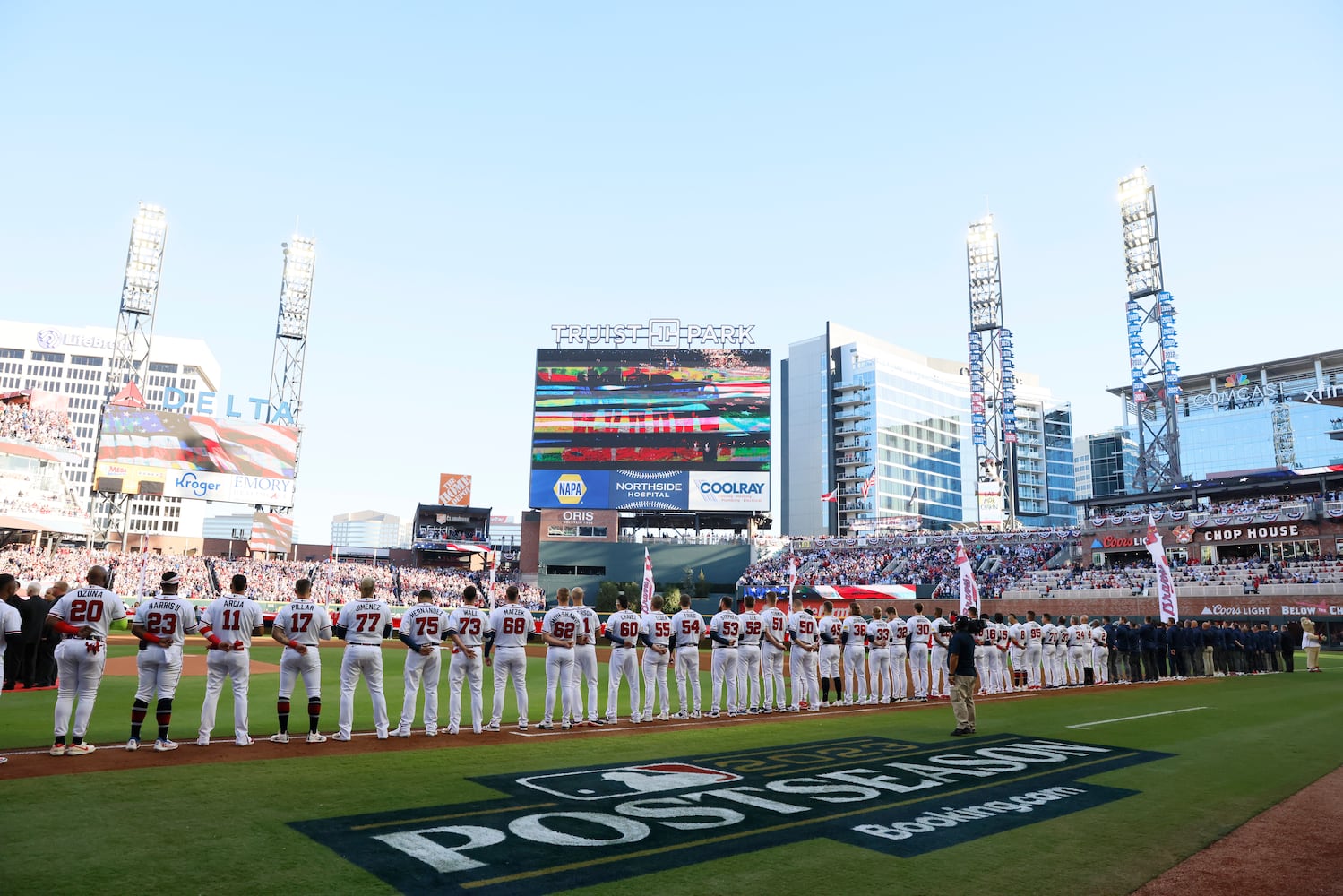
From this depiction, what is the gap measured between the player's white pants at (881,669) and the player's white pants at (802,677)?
96.5 inches

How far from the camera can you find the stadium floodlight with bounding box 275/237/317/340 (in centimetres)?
7125

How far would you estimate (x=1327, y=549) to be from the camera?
155 ft

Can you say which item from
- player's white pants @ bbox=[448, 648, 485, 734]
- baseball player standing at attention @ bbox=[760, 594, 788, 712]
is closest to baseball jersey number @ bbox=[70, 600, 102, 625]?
player's white pants @ bbox=[448, 648, 485, 734]

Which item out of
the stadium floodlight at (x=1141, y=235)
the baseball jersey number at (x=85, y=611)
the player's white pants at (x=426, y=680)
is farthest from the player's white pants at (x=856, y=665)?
the stadium floodlight at (x=1141, y=235)

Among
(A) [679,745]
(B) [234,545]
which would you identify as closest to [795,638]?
(A) [679,745]

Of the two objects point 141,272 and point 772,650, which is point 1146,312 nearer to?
point 772,650

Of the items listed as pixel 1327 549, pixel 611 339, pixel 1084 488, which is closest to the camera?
pixel 1327 549

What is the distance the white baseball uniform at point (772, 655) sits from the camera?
16266 mm

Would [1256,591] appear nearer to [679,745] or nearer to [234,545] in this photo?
[679,745]

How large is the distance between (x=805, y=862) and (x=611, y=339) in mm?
64884

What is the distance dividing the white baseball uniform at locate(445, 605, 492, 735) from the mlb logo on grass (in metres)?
3.53

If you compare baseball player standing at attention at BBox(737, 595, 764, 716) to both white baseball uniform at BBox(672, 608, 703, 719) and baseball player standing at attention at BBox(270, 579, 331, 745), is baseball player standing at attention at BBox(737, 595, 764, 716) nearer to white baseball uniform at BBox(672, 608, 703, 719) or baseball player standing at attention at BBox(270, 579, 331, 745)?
white baseball uniform at BBox(672, 608, 703, 719)

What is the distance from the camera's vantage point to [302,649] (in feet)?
36.4

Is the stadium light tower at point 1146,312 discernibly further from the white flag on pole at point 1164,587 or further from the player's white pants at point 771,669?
the player's white pants at point 771,669
